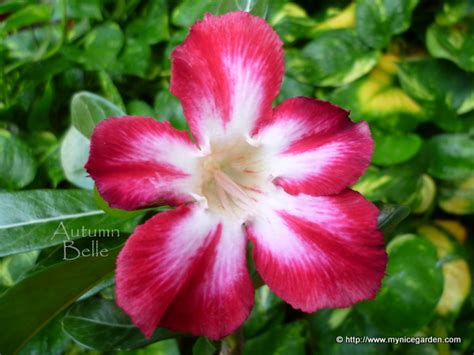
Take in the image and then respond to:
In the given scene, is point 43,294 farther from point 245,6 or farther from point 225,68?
point 245,6

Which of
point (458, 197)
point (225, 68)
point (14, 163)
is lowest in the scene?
point (458, 197)

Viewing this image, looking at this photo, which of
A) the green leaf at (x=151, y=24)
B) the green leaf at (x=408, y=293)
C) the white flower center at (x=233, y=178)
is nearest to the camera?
the white flower center at (x=233, y=178)

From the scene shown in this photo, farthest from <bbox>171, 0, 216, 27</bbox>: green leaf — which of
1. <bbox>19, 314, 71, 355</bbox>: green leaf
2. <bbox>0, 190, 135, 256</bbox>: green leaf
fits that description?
<bbox>19, 314, 71, 355</bbox>: green leaf

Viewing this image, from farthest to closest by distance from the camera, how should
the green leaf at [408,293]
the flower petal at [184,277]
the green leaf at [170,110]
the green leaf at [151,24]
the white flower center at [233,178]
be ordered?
the green leaf at [151,24] < the green leaf at [170,110] < the green leaf at [408,293] < the white flower center at [233,178] < the flower petal at [184,277]

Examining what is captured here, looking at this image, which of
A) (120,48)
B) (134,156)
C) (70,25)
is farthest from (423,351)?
(70,25)

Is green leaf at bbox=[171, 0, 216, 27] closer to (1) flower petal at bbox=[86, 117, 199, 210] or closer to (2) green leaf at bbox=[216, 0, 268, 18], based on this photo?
(2) green leaf at bbox=[216, 0, 268, 18]

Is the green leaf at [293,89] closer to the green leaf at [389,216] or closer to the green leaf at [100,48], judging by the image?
the green leaf at [100,48]

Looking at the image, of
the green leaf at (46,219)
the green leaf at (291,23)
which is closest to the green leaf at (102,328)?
the green leaf at (46,219)

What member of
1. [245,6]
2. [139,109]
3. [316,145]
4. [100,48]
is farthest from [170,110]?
[316,145]
